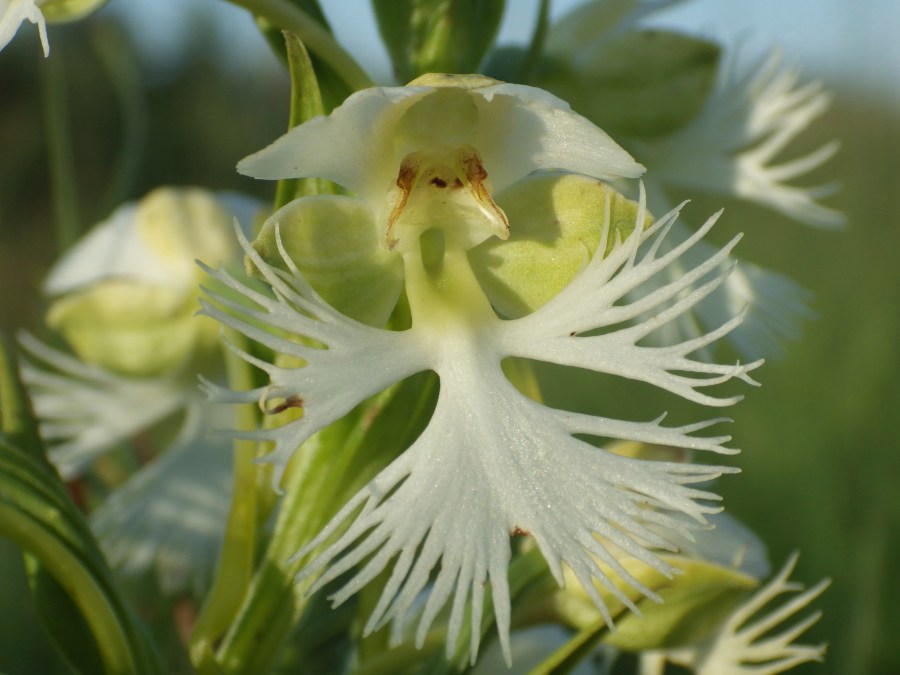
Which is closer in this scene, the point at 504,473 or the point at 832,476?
the point at 504,473

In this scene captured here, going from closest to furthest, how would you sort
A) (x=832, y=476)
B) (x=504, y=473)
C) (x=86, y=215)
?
(x=504, y=473)
(x=832, y=476)
(x=86, y=215)

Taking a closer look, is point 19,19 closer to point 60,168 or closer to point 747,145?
point 60,168

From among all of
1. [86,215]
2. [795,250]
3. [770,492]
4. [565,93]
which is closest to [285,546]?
[565,93]

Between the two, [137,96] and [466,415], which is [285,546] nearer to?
[466,415]

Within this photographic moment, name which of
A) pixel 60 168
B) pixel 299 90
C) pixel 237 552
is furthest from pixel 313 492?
pixel 60 168

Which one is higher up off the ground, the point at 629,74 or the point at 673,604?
the point at 629,74

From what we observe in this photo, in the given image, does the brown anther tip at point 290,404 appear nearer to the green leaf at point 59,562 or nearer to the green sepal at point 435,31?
the green leaf at point 59,562
